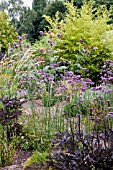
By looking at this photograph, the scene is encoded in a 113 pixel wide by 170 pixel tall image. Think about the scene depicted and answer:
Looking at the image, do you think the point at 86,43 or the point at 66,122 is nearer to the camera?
the point at 66,122

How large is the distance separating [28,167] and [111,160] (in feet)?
2.73

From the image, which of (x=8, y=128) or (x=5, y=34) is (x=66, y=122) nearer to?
(x=8, y=128)

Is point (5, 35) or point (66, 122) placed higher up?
point (5, 35)

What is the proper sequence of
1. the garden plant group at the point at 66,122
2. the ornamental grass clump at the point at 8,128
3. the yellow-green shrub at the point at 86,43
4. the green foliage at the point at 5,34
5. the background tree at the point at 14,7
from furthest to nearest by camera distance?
the background tree at the point at 14,7
the green foliage at the point at 5,34
the yellow-green shrub at the point at 86,43
the ornamental grass clump at the point at 8,128
the garden plant group at the point at 66,122

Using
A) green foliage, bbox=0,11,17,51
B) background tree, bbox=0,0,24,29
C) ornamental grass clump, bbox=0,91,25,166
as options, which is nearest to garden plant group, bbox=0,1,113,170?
ornamental grass clump, bbox=0,91,25,166

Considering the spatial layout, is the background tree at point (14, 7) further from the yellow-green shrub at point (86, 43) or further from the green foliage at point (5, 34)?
the yellow-green shrub at point (86, 43)

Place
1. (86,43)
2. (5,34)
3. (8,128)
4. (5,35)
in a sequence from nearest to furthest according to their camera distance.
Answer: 1. (8,128)
2. (86,43)
3. (5,35)
4. (5,34)

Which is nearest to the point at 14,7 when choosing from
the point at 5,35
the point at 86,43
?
the point at 5,35

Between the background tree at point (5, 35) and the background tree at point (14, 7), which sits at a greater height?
the background tree at point (14, 7)

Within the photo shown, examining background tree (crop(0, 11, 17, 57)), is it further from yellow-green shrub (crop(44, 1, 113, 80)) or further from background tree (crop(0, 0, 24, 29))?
background tree (crop(0, 0, 24, 29))

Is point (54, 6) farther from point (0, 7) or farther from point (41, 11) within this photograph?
point (0, 7)

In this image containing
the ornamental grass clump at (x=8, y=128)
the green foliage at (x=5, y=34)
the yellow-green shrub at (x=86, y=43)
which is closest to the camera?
the ornamental grass clump at (x=8, y=128)

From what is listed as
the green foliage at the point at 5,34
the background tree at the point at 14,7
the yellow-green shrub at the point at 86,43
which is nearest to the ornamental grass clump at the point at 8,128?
the yellow-green shrub at the point at 86,43

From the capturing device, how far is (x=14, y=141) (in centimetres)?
371
